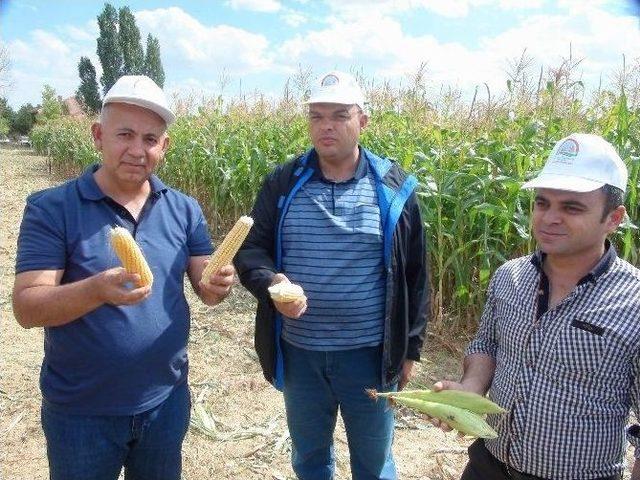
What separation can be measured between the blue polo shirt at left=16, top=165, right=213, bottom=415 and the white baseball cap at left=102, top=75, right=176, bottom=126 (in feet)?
0.98

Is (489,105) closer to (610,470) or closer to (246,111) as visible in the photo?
(610,470)

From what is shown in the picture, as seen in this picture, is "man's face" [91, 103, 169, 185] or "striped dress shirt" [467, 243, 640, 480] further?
"man's face" [91, 103, 169, 185]

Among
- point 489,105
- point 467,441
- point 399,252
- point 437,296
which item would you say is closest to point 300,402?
point 399,252

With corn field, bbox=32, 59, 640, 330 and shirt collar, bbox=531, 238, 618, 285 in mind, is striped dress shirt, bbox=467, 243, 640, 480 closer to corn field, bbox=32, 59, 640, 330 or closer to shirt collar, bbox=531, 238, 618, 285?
shirt collar, bbox=531, 238, 618, 285

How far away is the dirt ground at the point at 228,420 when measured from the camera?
3232 millimetres

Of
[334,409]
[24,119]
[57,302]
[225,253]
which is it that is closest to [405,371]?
[334,409]

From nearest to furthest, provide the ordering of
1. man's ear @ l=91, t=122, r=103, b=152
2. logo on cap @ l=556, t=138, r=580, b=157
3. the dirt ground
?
logo on cap @ l=556, t=138, r=580, b=157 → man's ear @ l=91, t=122, r=103, b=152 → the dirt ground

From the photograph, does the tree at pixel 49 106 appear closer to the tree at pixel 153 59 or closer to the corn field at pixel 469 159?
the tree at pixel 153 59

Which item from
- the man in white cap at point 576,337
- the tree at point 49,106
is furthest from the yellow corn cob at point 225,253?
the tree at point 49,106

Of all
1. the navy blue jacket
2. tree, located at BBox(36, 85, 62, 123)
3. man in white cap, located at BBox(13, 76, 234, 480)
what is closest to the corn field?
the navy blue jacket

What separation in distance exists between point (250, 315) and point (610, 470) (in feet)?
14.3

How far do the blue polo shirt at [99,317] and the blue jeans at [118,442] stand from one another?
51mm

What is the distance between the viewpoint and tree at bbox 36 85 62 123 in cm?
4269

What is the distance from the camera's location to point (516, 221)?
450 cm
